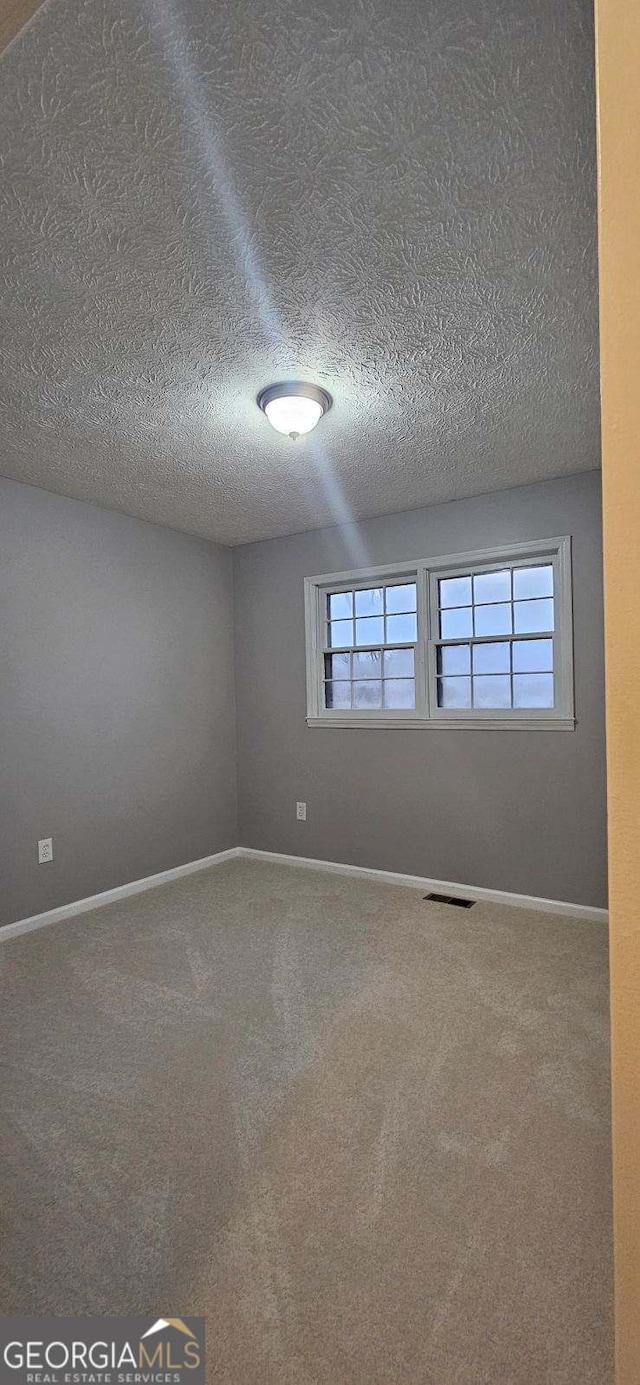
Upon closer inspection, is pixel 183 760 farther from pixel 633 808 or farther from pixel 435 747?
pixel 633 808

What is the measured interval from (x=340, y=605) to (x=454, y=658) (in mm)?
984

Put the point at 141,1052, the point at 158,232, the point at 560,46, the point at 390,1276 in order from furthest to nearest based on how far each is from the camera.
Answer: the point at 141,1052 → the point at 158,232 → the point at 390,1276 → the point at 560,46

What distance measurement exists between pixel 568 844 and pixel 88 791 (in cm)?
287

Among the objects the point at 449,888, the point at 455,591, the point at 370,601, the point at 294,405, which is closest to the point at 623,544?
the point at 294,405

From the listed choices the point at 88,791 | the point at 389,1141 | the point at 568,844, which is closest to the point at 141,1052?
the point at 389,1141

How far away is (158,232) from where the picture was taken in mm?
1594

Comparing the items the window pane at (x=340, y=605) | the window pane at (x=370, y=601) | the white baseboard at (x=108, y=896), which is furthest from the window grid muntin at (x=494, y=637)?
A: the white baseboard at (x=108, y=896)

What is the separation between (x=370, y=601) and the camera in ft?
14.1

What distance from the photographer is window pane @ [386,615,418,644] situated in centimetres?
411

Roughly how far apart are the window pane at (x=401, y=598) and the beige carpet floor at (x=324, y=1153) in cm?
217

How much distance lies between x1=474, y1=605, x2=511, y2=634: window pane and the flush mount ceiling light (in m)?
1.75

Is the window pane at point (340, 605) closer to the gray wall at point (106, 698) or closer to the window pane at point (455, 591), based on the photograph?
the window pane at point (455, 591)

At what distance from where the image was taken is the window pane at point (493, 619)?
147 inches

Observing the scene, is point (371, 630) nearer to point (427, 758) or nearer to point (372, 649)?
point (372, 649)
